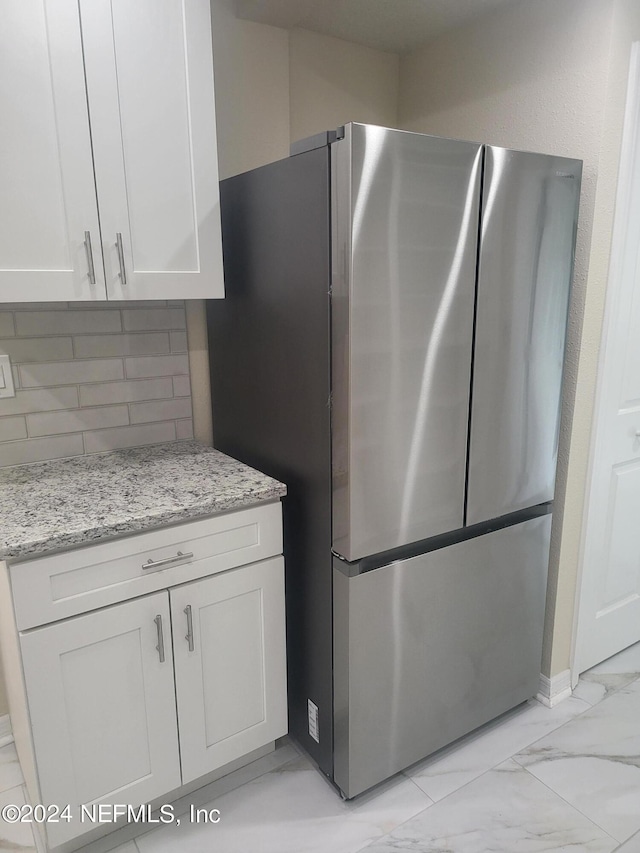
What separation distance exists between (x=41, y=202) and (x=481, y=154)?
3.45ft

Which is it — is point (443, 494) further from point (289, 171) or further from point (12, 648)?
point (12, 648)

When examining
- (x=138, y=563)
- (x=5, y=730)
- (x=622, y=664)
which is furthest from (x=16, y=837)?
(x=622, y=664)

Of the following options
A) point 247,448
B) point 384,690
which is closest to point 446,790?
point 384,690

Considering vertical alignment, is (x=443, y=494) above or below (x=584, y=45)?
below

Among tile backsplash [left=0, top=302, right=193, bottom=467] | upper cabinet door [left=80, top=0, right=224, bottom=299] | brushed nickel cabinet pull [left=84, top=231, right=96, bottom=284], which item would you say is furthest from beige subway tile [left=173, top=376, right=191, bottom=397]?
brushed nickel cabinet pull [left=84, top=231, right=96, bottom=284]

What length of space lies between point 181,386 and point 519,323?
3.57 feet

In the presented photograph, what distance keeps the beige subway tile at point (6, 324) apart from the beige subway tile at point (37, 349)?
18 mm

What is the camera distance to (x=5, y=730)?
6.44 feet

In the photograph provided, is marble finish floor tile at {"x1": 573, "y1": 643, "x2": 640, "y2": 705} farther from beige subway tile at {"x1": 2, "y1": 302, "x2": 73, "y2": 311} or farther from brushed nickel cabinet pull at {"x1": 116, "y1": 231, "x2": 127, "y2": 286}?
beige subway tile at {"x1": 2, "y1": 302, "x2": 73, "y2": 311}

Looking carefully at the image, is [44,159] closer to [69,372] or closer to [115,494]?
[69,372]

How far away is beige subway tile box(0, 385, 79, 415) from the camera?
177 cm

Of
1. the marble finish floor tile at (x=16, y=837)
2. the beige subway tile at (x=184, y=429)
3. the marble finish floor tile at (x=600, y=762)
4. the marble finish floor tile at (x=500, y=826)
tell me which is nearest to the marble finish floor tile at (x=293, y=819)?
the marble finish floor tile at (x=500, y=826)

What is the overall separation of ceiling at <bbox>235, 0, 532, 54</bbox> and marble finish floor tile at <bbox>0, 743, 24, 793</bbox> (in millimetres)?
2437

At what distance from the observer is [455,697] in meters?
1.84
